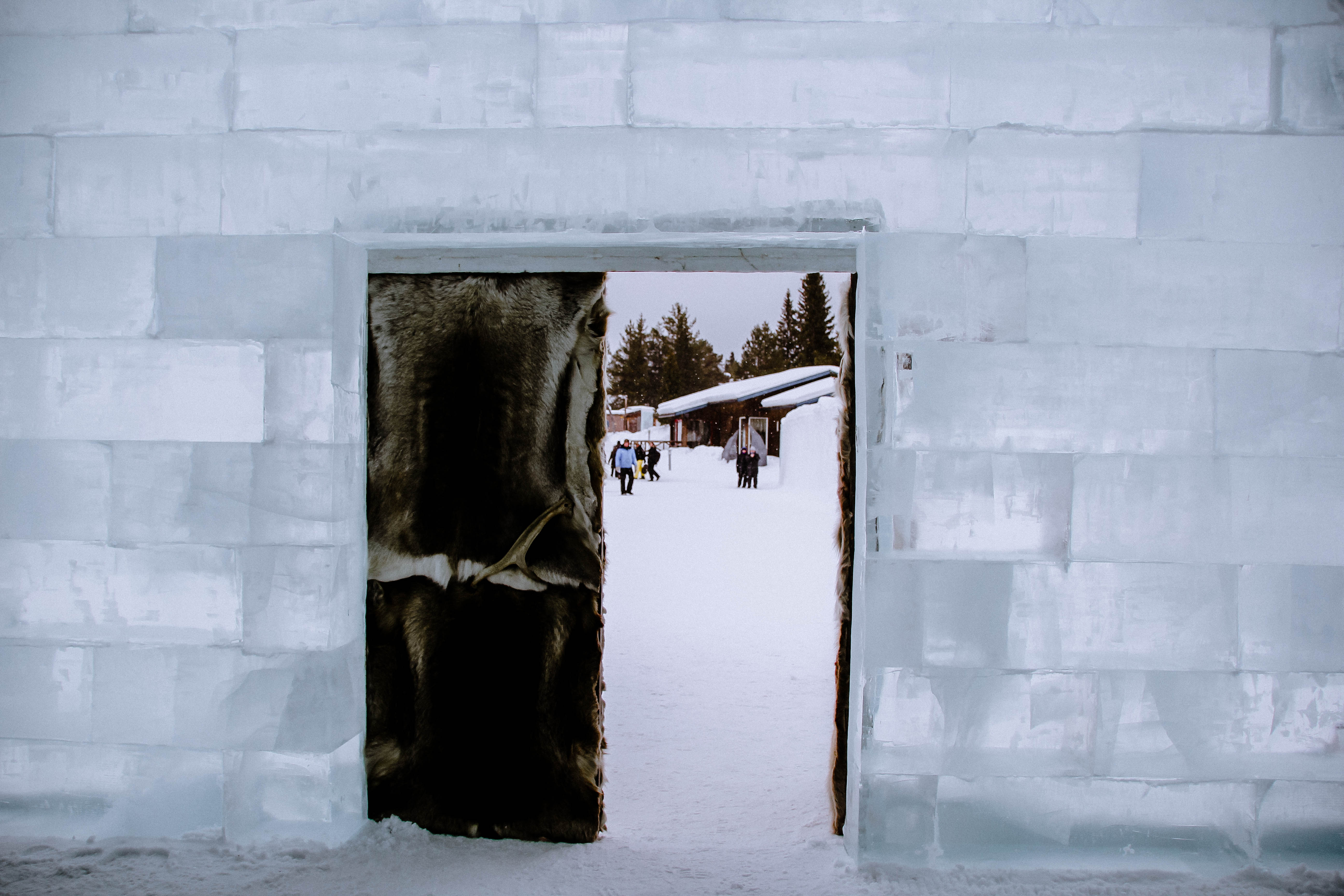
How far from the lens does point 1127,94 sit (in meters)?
2.25

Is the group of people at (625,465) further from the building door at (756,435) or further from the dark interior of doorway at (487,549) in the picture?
the dark interior of doorway at (487,549)

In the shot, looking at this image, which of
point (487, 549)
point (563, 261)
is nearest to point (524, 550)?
point (487, 549)

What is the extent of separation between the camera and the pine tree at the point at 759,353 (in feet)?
227

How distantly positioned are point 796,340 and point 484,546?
2539 inches

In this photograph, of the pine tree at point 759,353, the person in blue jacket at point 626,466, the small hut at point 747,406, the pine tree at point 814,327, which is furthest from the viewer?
the pine tree at point 759,353

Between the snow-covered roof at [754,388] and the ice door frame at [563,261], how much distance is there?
24996mm

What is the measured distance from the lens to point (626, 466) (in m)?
16.4

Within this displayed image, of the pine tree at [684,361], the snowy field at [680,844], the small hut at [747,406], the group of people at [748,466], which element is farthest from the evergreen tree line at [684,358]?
the snowy field at [680,844]

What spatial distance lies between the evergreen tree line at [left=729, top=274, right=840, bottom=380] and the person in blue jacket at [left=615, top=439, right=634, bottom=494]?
119 feet

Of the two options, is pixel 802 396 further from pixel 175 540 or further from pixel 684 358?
pixel 684 358

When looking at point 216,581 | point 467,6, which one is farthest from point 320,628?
point 467,6

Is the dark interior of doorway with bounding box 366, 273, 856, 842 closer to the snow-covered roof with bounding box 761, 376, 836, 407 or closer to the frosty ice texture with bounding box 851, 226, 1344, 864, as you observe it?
the frosty ice texture with bounding box 851, 226, 1344, 864

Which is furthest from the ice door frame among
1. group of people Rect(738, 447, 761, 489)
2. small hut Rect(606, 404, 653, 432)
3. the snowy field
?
small hut Rect(606, 404, 653, 432)

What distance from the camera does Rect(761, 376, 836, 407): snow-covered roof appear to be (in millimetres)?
24047
